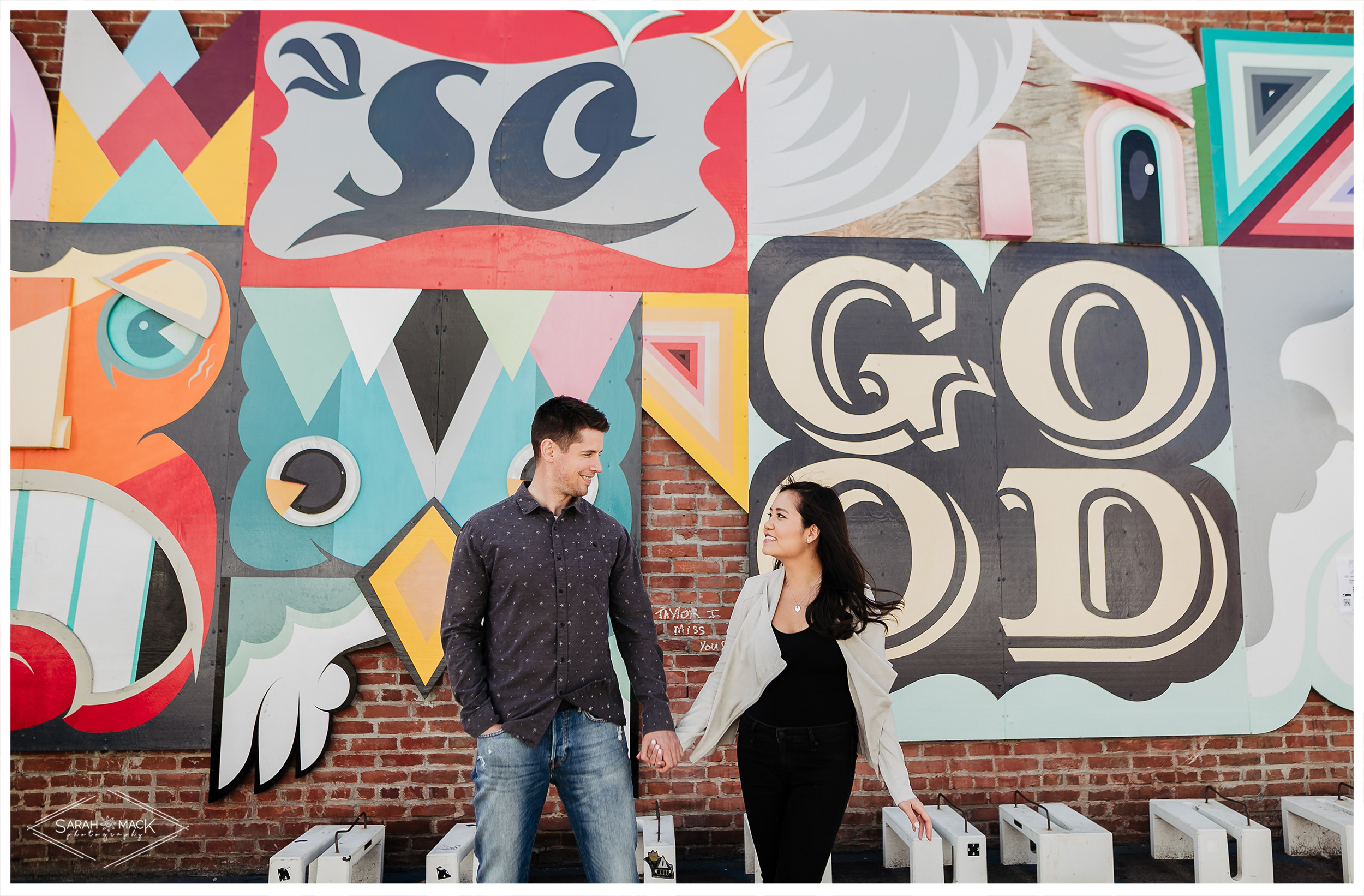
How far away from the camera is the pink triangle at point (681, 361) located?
386 centimetres

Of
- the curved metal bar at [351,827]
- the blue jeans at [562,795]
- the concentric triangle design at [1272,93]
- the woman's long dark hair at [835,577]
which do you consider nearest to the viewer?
the blue jeans at [562,795]

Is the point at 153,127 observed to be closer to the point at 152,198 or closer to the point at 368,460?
the point at 152,198

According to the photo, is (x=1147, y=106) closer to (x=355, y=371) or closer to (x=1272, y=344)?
(x=1272, y=344)

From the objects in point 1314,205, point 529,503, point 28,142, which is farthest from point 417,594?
point 1314,205

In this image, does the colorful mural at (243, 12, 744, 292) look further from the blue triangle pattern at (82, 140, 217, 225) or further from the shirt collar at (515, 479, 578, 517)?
the shirt collar at (515, 479, 578, 517)

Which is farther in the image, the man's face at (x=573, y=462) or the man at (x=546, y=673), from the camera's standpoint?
the man's face at (x=573, y=462)

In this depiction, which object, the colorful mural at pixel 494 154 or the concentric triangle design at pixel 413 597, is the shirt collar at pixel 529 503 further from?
the colorful mural at pixel 494 154

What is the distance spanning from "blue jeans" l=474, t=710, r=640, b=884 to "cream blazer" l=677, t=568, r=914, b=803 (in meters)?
0.30

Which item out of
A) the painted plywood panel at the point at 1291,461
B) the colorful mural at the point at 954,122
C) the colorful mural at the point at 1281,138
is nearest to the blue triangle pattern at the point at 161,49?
the colorful mural at the point at 954,122

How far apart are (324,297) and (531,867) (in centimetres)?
283

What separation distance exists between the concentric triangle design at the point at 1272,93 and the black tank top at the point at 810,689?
3733 millimetres

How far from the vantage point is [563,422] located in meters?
2.43

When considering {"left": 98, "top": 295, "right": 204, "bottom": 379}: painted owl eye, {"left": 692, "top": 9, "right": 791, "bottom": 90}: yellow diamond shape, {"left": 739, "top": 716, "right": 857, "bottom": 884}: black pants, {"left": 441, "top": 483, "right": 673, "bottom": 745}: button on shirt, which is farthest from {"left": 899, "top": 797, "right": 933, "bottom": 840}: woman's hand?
{"left": 98, "top": 295, "right": 204, "bottom": 379}: painted owl eye

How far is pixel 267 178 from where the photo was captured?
3889mm
